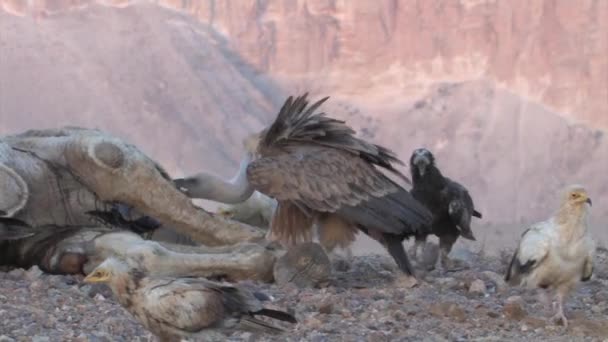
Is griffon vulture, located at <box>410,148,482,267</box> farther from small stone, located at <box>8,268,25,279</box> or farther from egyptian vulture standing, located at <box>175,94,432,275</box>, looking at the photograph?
small stone, located at <box>8,268,25,279</box>

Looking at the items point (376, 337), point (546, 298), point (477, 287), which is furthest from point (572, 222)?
point (376, 337)

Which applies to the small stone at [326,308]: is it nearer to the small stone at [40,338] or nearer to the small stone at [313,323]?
the small stone at [313,323]

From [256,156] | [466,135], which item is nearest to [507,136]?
[466,135]

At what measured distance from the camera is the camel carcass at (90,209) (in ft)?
31.5

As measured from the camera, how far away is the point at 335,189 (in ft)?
31.7

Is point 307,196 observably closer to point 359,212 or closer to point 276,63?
point 359,212

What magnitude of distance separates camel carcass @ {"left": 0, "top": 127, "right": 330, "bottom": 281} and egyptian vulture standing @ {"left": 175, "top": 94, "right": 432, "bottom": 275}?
1.28 ft

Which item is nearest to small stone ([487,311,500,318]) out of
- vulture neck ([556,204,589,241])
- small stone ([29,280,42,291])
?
vulture neck ([556,204,589,241])

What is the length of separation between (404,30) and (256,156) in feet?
96.5

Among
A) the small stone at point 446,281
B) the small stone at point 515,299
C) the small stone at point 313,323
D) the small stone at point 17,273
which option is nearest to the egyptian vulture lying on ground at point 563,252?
the small stone at point 515,299

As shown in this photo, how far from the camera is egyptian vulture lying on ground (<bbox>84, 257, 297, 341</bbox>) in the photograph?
21.3 feet

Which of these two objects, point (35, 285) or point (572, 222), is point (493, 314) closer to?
point (572, 222)

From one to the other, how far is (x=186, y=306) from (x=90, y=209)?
14.0 feet

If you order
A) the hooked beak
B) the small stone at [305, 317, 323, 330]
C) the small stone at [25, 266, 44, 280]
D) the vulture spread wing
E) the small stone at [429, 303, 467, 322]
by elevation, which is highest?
the hooked beak
